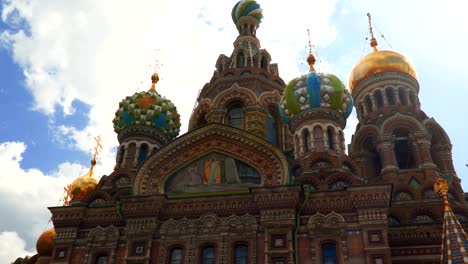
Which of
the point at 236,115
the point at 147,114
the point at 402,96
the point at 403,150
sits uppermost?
the point at 402,96

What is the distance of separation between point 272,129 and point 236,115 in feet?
4.65

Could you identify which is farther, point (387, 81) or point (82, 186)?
point (82, 186)

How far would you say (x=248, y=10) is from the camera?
23188 mm

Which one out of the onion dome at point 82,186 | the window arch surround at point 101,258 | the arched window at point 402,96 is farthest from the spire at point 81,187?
the arched window at point 402,96

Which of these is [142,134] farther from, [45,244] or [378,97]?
[378,97]

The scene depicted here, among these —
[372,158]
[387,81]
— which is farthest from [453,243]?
[387,81]

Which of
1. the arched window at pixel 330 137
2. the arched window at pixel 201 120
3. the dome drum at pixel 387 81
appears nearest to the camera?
the arched window at pixel 330 137

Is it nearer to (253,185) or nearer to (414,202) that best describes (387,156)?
(414,202)

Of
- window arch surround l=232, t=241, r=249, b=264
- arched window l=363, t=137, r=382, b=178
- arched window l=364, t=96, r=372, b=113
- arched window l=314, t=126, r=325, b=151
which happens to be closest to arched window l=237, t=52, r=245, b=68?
arched window l=364, t=96, r=372, b=113

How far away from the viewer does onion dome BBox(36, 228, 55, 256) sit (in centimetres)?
1825

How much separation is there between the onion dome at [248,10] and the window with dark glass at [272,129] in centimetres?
618

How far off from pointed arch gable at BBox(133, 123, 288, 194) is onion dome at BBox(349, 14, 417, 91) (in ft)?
23.7

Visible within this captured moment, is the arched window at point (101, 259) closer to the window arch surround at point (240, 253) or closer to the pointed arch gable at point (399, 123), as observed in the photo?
the window arch surround at point (240, 253)

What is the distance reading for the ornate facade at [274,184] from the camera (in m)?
12.1
